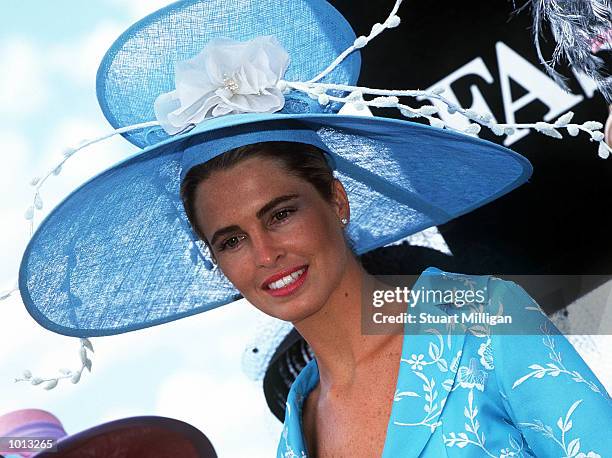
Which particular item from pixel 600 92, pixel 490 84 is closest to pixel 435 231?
pixel 490 84

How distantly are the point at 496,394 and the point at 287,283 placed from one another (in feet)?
1.24

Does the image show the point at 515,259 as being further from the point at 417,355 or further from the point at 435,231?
the point at 417,355

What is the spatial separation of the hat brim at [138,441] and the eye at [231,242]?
63 cm

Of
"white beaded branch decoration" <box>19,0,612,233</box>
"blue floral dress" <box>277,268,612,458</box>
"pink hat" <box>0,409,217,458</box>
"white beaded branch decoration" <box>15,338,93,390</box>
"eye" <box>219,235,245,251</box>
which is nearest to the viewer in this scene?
"blue floral dress" <box>277,268,612,458</box>

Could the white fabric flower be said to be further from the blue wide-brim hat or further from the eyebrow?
the eyebrow

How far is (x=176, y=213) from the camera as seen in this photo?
6.15ft

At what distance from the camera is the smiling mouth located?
160 cm

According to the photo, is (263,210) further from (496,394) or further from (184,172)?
(496,394)

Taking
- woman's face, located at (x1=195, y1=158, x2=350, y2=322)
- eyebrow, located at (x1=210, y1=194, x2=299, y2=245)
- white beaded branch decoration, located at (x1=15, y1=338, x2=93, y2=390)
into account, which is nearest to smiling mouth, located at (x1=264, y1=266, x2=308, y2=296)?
woman's face, located at (x1=195, y1=158, x2=350, y2=322)

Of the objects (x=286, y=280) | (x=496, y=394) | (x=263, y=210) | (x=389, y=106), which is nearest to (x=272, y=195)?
(x=263, y=210)

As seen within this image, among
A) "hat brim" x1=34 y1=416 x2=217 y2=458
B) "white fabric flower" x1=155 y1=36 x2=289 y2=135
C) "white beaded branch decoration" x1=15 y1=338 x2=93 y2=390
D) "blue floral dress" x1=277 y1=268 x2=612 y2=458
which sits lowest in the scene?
"hat brim" x1=34 y1=416 x2=217 y2=458

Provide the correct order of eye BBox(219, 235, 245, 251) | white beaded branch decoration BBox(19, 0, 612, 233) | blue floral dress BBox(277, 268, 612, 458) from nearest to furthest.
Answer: blue floral dress BBox(277, 268, 612, 458), white beaded branch decoration BBox(19, 0, 612, 233), eye BBox(219, 235, 245, 251)

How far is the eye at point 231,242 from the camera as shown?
1.62 m

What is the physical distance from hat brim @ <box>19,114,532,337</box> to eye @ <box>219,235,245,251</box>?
160 millimetres
